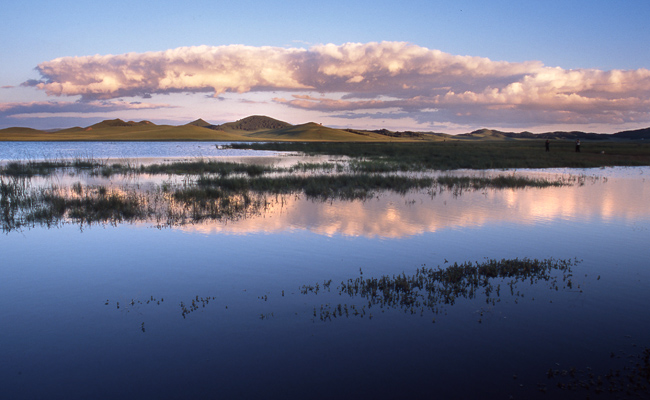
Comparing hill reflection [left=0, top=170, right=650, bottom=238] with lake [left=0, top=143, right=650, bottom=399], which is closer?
lake [left=0, top=143, right=650, bottom=399]

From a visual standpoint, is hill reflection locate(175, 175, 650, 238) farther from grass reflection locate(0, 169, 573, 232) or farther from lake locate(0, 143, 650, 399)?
grass reflection locate(0, 169, 573, 232)

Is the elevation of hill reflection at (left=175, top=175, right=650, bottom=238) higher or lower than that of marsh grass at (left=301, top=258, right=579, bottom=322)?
→ higher

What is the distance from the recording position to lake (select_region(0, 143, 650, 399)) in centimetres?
519

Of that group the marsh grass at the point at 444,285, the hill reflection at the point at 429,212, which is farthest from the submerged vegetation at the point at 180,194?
the marsh grass at the point at 444,285

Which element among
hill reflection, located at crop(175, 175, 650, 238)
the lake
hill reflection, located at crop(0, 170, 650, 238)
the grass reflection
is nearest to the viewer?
the lake

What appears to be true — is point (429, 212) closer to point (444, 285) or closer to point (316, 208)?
point (316, 208)

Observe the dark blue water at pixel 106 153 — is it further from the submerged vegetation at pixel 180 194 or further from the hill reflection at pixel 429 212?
the hill reflection at pixel 429 212

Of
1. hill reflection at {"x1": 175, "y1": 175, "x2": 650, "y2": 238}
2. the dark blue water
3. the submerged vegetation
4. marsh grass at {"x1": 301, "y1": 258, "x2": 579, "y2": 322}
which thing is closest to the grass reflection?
the submerged vegetation

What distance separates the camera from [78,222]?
46.7ft

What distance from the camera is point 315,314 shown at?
22.7 ft

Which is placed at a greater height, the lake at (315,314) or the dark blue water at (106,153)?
the dark blue water at (106,153)

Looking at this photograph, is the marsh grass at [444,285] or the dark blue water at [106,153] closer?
the marsh grass at [444,285]

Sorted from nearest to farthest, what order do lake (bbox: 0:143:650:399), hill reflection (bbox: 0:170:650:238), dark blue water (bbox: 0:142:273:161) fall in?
1. lake (bbox: 0:143:650:399)
2. hill reflection (bbox: 0:170:650:238)
3. dark blue water (bbox: 0:142:273:161)

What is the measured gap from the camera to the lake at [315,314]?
17.0 ft
